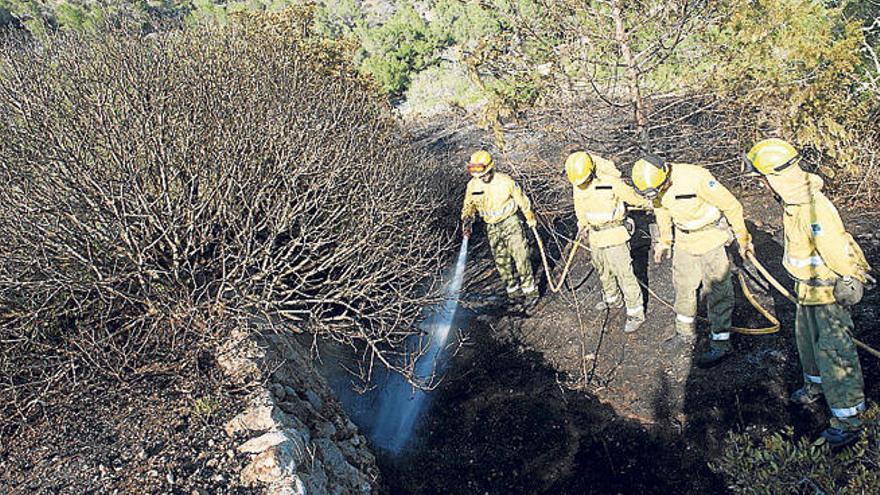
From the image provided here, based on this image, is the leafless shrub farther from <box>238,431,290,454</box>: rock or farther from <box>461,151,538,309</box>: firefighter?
<box>238,431,290,454</box>: rock

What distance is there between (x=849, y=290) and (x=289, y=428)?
368 cm

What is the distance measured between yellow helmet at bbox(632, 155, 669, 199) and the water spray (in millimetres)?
2385

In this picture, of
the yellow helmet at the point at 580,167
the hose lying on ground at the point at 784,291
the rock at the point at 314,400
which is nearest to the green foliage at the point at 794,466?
the hose lying on ground at the point at 784,291

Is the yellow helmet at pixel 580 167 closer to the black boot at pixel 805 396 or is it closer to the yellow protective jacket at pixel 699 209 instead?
the yellow protective jacket at pixel 699 209

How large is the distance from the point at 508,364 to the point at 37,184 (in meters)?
4.91

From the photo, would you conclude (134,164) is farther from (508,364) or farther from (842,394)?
(842,394)

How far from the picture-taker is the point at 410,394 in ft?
21.4

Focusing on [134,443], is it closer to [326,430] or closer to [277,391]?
[277,391]

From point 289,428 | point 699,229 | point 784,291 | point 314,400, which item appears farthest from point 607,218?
point 289,428

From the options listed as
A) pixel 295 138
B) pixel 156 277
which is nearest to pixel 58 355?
pixel 156 277

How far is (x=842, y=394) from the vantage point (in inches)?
143

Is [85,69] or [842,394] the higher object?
[85,69]

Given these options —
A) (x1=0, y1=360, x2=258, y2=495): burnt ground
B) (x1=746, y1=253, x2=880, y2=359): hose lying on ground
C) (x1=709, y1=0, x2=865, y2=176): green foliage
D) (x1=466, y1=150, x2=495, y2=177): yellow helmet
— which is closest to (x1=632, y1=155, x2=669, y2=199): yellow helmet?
(x1=746, y1=253, x2=880, y2=359): hose lying on ground

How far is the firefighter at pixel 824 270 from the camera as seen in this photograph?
3463 mm
